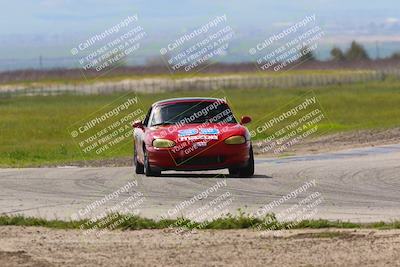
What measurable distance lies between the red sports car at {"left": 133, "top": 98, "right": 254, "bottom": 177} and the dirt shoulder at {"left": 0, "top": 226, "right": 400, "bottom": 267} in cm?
718

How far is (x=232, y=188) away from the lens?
2012cm

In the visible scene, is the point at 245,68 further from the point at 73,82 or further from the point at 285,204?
the point at 285,204

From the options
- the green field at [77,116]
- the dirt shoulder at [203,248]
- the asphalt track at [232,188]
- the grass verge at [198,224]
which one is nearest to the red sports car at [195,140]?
the asphalt track at [232,188]

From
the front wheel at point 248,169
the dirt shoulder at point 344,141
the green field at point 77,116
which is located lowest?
the green field at point 77,116

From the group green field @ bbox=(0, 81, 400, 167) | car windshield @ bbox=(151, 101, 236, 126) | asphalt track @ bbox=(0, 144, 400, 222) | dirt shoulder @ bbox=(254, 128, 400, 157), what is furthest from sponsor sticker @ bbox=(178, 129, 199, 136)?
green field @ bbox=(0, 81, 400, 167)

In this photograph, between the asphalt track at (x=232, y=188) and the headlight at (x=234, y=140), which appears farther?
the headlight at (x=234, y=140)

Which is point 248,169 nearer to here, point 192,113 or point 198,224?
point 192,113

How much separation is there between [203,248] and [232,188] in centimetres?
695

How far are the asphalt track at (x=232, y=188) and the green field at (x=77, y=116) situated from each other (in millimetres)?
8836

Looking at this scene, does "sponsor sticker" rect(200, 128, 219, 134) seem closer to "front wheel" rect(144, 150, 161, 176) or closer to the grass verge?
"front wheel" rect(144, 150, 161, 176)

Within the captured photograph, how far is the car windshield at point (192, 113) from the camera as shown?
22922mm

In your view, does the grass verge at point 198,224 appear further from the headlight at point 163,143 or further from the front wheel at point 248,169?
the front wheel at point 248,169

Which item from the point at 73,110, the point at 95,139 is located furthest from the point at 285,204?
the point at 73,110

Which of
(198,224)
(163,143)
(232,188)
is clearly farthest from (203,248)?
(163,143)
